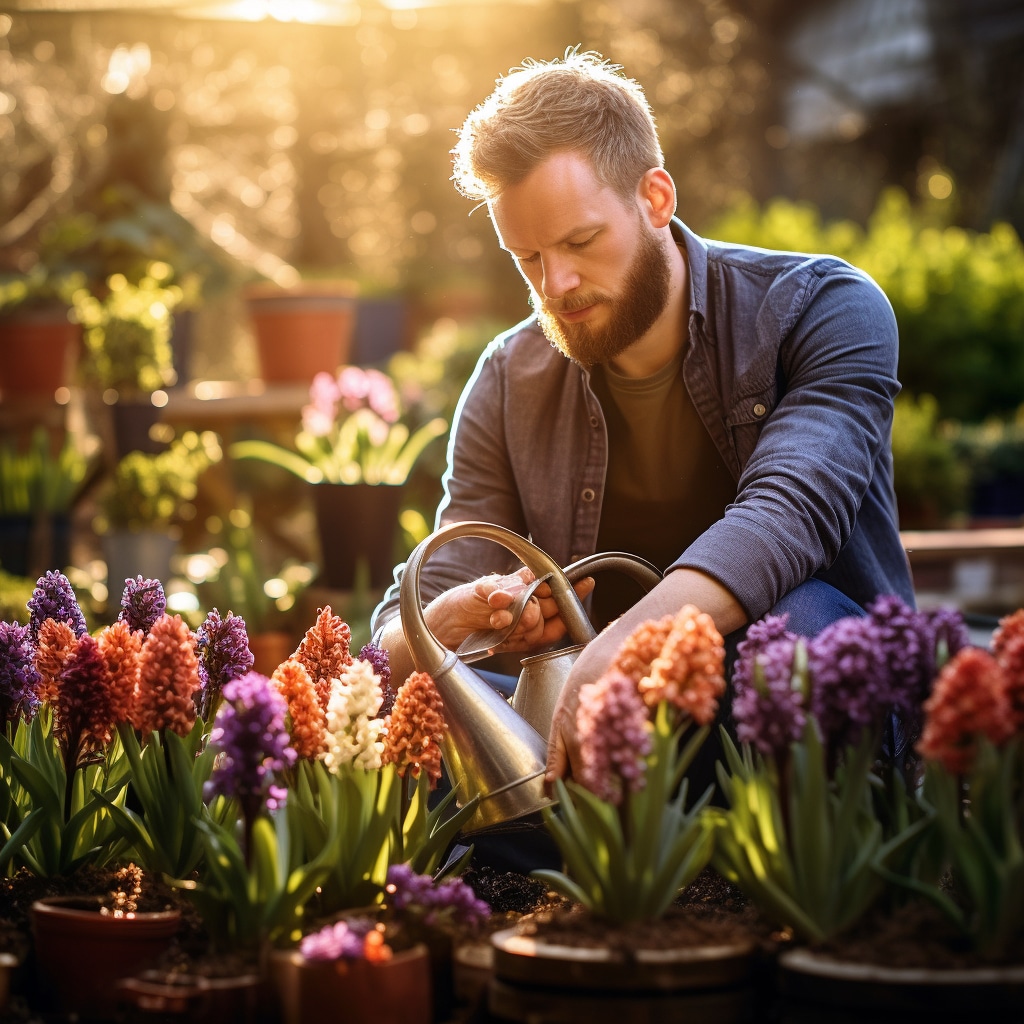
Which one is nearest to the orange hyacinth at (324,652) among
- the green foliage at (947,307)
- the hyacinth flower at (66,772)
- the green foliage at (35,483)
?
the hyacinth flower at (66,772)

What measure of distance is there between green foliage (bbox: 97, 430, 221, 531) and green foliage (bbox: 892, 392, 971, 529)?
306 centimetres

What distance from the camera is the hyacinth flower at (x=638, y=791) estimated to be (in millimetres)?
1323

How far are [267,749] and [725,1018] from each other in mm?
534

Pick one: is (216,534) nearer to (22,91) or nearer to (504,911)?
(22,91)

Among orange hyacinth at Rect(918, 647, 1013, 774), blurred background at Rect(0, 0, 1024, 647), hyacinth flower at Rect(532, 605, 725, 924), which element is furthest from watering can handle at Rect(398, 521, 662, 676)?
blurred background at Rect(0, 0, 1024, 647)

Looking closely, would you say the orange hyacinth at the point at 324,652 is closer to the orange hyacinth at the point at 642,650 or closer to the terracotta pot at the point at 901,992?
the orange hyacinth at the point at 642,650

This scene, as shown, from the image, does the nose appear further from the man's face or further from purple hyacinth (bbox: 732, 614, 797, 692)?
purple hyacinth (bbox: 732, 614, 797, 692)

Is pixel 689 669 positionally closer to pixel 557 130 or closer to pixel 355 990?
pixel 355 990

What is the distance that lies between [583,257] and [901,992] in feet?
4.10

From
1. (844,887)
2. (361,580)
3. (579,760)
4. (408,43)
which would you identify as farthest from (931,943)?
(408,43)

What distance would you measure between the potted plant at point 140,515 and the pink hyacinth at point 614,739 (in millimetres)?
3252

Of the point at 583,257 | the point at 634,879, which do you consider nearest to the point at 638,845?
the point at 634,879

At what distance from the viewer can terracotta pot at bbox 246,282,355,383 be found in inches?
208

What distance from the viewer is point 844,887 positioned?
135cm
